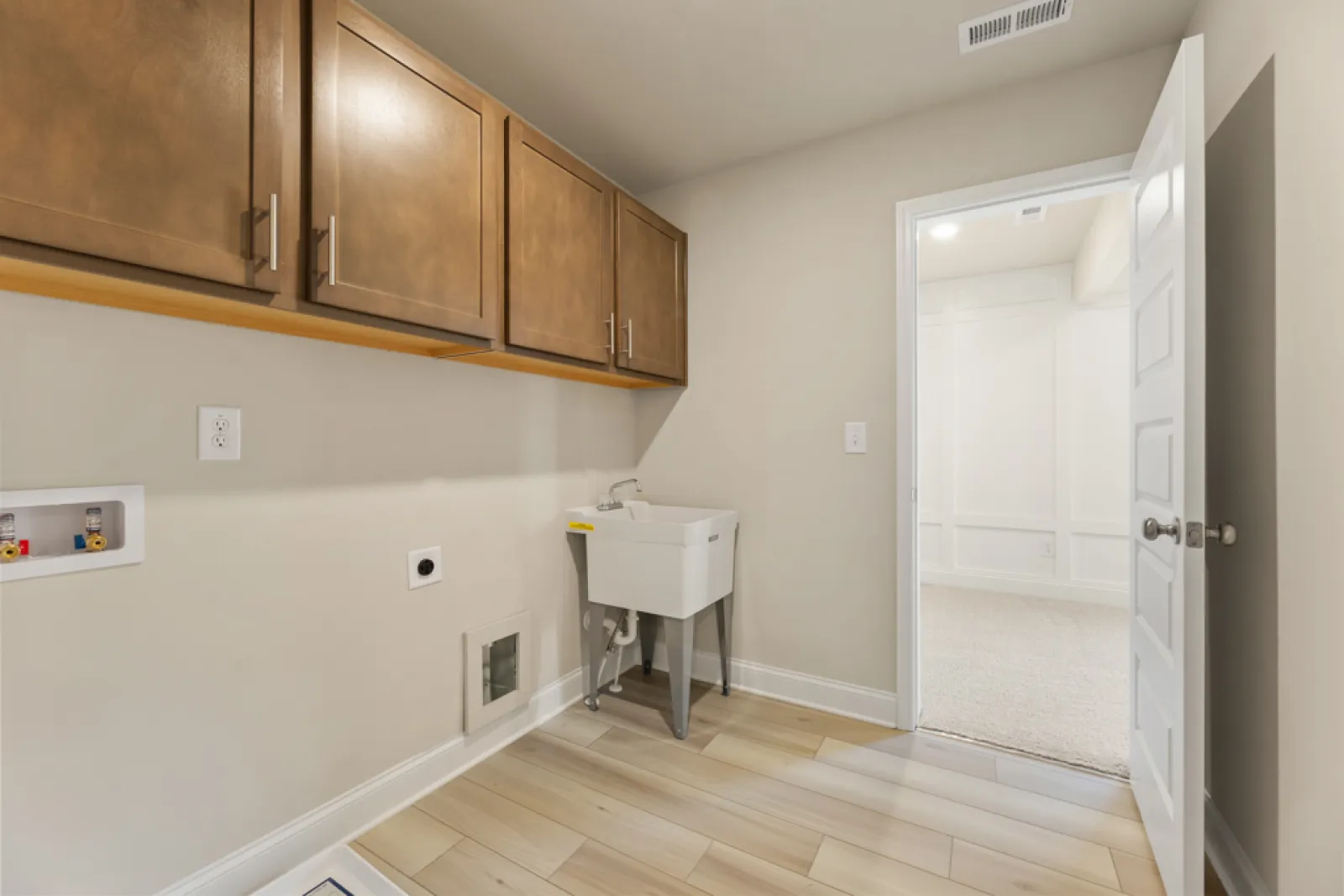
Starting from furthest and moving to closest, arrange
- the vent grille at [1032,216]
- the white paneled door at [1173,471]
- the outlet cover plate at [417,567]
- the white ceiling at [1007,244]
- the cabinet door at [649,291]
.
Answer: the white ceiling at [1007,244] → the vent grille at [1032,216] → the cabinet door at [649,291] → the outlet cover plate at [417,567] → the white paneled door at [1173,471]

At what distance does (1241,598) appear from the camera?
4.71 ft

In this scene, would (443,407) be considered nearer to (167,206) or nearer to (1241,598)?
(167,206)

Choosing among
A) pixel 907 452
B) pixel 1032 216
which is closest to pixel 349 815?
pixel 907 452

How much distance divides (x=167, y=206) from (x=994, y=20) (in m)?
2.17

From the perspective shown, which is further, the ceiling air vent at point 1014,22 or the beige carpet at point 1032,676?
the beige carpet at point 1032,676

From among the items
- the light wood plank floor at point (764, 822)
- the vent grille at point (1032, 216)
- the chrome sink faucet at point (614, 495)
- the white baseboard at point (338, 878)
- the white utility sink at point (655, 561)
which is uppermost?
the vent grille at point (1032, 216)

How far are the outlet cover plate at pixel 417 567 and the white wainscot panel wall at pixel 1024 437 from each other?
3.44m

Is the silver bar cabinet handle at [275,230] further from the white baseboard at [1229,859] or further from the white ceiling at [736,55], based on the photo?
the white baseboard at [1229,859]

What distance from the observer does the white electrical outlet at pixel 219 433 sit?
1.32 m

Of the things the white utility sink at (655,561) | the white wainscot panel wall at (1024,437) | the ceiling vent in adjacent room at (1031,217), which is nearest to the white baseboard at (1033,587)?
the white wainscot panel wall at (1024,437)

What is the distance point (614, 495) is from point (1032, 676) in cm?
221

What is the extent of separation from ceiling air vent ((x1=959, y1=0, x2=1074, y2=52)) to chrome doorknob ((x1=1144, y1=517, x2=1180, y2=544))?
1.48 metres

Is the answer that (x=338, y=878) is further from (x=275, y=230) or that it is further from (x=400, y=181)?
(x=400, y=181)

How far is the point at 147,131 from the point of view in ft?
3.26
